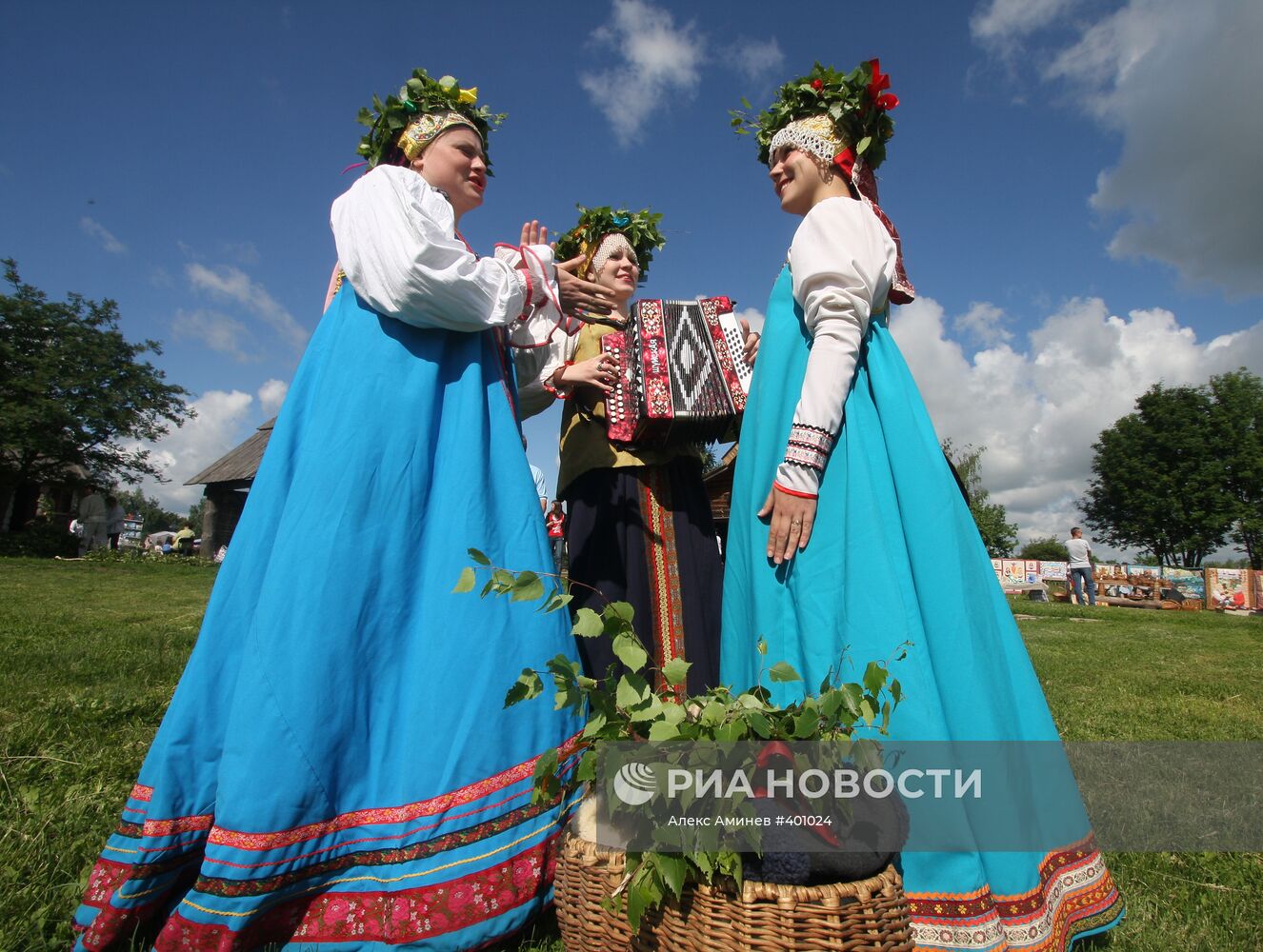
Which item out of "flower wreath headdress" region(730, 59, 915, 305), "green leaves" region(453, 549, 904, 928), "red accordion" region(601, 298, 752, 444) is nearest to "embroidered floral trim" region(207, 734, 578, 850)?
"green leaves" region(453, 549, 904, 928)

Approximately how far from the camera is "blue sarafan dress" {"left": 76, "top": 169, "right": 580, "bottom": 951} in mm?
1568

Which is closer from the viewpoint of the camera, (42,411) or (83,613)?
(83,613)

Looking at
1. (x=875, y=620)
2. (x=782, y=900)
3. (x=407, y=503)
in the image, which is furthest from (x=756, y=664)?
(x=407, y=503)

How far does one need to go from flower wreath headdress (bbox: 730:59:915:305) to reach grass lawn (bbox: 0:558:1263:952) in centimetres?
192

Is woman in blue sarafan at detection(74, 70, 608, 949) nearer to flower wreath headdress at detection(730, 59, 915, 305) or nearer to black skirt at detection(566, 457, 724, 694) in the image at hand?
black skirt at detection(566, 457, 724, 694)

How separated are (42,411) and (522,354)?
29694mm

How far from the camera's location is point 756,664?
1939 mm

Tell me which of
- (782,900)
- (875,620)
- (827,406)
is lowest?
(782,900)

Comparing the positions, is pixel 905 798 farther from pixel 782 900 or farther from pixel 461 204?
pixel 461 204

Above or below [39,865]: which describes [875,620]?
above

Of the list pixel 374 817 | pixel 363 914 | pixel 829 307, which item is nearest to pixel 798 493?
pixel 829 307

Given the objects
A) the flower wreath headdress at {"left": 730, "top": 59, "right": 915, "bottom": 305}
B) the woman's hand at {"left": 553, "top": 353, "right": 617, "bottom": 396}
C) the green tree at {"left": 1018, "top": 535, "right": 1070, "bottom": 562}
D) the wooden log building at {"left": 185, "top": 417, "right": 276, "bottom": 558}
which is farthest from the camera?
the green tree at {"left": 1018, "top": 535, "right": 1070, "bottom": 562}

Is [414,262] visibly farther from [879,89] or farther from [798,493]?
[879,89]

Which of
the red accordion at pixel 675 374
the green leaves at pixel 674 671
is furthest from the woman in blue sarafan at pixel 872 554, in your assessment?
Result: the green leaves at pixel 674 671
